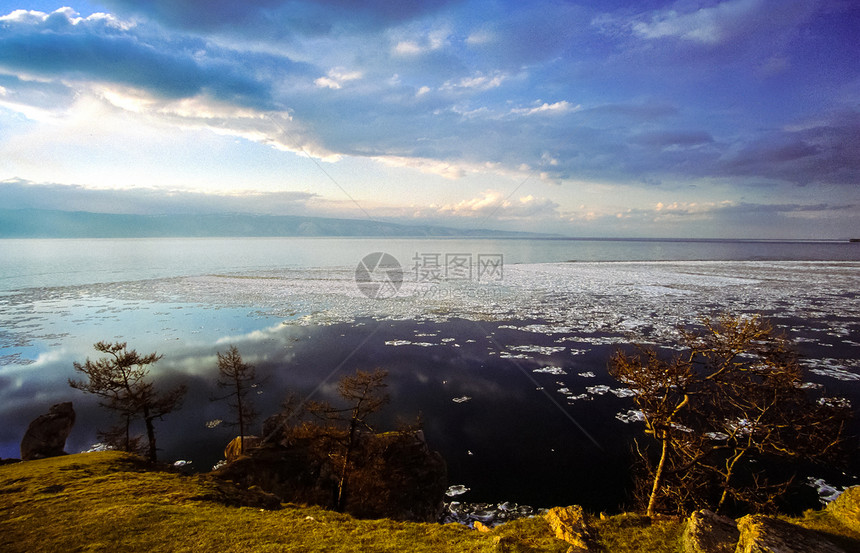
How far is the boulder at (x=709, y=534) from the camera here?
19.8 feet

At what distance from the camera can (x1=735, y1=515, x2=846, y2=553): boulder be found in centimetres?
536

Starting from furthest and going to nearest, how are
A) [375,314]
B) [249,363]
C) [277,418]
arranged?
1. [375,314]
2. [249,363]
3. [277,418]

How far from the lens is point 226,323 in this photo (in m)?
37.0

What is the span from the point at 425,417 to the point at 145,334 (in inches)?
1204

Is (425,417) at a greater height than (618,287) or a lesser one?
lesser

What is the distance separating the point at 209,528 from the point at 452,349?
22441 mm

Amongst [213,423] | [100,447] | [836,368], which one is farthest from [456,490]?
[836,368]

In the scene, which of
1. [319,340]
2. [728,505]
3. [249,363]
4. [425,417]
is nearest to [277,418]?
[425,417]

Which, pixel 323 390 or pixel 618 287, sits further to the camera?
pixel 618 287

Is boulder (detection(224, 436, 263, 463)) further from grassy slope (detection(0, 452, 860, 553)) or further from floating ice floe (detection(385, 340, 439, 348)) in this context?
floating ice floe (detection(385, 340, 439, 348))

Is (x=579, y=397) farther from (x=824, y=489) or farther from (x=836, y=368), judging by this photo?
(x=836, y=368)

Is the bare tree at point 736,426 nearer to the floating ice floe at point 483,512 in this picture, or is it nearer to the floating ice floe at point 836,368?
the floating ice floe at point 483,512

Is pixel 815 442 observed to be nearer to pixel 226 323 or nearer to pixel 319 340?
pixel 319 340

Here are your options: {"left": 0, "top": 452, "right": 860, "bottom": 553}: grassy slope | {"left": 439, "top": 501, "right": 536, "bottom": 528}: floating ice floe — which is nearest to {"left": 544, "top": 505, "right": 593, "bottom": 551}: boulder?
{"left": 0, "top": 452, "right": 860, "bottom": 553}: grassy slope
